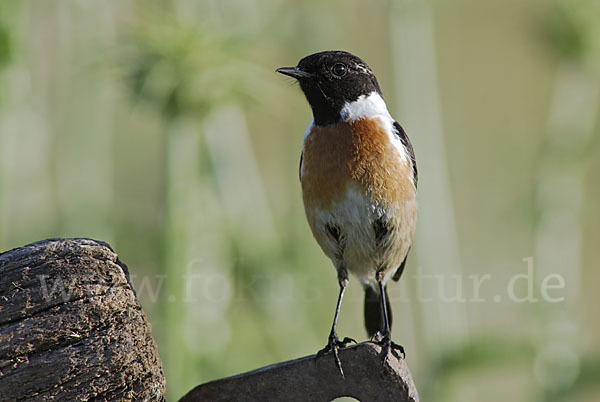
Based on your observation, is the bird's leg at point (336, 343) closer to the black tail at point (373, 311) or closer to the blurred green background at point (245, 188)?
the black tail at point (373, 311)

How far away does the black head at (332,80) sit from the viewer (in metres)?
3.28

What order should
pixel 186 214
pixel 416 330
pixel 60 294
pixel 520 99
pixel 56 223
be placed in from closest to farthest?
pixel 60 294
pixel 186 214
pixel 56 223
pixel 416 330
pixel 520 99

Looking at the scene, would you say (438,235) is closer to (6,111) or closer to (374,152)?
(374,152)

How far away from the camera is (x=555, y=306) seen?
500 centimetres

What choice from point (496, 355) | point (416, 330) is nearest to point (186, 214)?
point (496, 355)

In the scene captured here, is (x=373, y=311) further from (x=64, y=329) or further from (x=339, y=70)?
(x=64, y=329)

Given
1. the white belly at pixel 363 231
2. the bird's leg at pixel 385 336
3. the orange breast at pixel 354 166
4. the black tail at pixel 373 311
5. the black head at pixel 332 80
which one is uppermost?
the black head at pixel 332 80

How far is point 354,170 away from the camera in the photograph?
10.4ft

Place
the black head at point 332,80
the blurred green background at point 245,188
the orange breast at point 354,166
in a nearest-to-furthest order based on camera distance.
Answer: the orange breast at point 354,166 < the black head at point 332,80 < the blurred green background at point 245,188

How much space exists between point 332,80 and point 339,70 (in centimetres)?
5

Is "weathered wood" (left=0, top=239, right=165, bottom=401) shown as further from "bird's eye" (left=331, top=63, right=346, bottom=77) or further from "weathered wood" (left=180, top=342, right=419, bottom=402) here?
"bird's eye" (left=331, top=63, right=346, bottom=77)

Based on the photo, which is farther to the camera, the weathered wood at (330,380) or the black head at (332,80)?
the black head at (332,80)

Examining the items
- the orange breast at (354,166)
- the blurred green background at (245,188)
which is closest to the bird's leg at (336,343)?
the orange breast at (354,166)

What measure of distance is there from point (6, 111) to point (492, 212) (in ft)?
18.2
